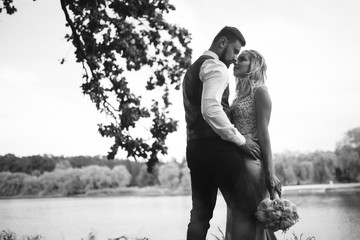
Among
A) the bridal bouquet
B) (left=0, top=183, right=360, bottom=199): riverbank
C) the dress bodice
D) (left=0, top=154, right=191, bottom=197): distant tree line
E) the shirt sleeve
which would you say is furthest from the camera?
(left=0, top=183, right=360, bottom=199): riverbank

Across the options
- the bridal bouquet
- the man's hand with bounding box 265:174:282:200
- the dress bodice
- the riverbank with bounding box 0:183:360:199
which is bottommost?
the riverbank with bounding box 0:183:360:199

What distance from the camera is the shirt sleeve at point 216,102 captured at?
2.99m

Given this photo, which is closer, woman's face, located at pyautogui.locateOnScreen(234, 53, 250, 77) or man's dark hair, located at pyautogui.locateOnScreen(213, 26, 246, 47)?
man's dark hair, located at pyautogui.locateOnScreen(213, 26, 246, 47)

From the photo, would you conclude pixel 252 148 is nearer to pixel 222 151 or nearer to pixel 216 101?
pixel 222 151

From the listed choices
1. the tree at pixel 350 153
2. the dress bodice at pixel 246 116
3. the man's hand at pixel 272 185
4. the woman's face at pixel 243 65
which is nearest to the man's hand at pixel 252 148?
the man's hand at pixel 272 185

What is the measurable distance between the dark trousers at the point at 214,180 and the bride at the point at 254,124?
50mm

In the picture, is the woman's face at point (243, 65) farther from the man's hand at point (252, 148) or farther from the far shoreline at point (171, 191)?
the far shoreline at point (171, 191)

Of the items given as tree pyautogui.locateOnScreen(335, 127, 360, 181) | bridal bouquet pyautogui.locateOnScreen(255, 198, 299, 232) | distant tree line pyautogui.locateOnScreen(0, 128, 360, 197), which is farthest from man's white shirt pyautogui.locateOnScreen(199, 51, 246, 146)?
tree pyautogui.locateOnScreen(335, 127, 360, 181)

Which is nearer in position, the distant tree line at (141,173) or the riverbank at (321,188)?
the distant tree line at (141,173)

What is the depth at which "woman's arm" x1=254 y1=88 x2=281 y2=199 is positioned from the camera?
3258mm

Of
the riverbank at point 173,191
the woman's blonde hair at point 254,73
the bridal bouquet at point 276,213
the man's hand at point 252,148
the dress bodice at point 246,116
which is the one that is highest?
the woman's blonde hair at point 254,73

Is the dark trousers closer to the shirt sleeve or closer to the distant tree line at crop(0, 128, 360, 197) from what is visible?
the shirt sleeve

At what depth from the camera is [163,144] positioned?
7.72m

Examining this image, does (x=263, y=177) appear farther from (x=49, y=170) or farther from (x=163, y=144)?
(x=49, y=170)
